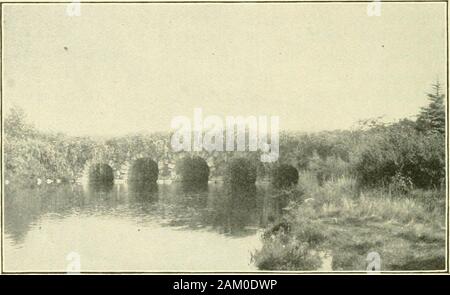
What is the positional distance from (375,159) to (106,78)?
11.0 feet

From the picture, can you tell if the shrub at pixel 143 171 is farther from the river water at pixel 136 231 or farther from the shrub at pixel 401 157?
the shrub at pixel 401 157

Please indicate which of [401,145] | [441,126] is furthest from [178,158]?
[441,126]

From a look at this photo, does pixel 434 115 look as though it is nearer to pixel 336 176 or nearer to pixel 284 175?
pixel 336 176

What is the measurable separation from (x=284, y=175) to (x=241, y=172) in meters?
0.51

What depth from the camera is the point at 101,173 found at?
5961mm

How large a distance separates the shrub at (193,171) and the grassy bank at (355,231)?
3.32ft

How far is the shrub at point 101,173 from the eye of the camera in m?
5.93

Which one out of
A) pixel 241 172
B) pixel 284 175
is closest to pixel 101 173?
pixel 241 172

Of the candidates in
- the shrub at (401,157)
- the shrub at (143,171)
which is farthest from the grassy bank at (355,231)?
the shrub at (143,171)

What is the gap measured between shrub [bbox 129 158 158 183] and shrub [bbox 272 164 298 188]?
1.45 meters

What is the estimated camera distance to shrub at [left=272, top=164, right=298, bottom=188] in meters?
5.75

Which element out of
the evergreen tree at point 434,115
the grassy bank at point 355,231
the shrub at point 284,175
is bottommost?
the grassy bank at point 355,231

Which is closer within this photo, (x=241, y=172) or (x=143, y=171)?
(x=241, y=172)

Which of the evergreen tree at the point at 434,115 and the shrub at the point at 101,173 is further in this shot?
the shrub at the point at 101,173
